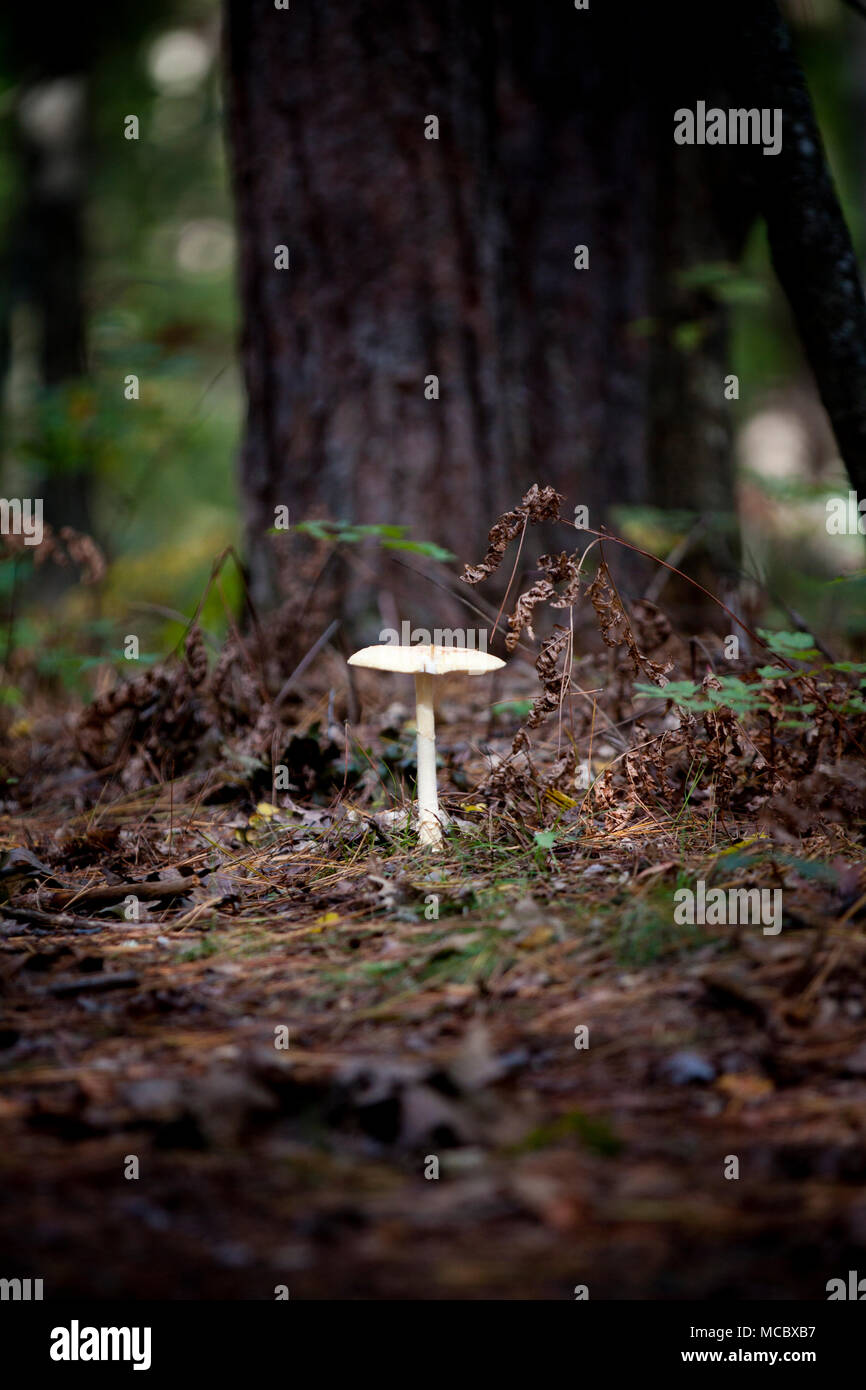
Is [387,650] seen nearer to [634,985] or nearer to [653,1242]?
[634,985]

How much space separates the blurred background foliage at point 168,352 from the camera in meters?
6.91

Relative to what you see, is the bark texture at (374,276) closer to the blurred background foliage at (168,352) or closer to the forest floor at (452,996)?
the blurred background foliage at (168,352)

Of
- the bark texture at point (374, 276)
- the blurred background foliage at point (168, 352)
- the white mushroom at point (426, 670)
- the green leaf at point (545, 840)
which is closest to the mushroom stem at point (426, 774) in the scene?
the white mushroom at point (426, 670)

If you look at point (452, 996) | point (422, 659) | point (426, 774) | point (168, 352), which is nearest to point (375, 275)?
point (422, 659)

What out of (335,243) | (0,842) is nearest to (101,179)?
(335,243)

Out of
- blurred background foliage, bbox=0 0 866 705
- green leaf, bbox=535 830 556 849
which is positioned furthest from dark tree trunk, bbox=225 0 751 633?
green leaf, bbox=535 830 556 849

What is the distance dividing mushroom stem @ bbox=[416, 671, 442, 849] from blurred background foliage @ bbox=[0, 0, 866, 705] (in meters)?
1.85

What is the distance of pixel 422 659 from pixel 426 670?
0.04 m

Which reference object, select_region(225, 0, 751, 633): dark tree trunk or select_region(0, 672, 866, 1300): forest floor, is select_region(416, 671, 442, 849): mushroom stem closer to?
select_region(0, 672, 866, 1300): forest floor

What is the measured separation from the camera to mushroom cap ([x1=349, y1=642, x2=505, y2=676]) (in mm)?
2896

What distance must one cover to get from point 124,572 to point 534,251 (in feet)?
18.6

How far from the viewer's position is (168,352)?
10.3 m

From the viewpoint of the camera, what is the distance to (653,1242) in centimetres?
135

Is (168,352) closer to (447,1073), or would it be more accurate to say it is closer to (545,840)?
(545,840)
